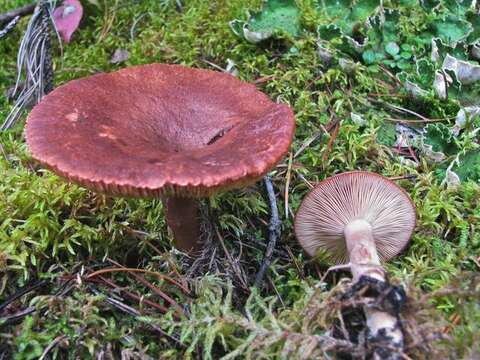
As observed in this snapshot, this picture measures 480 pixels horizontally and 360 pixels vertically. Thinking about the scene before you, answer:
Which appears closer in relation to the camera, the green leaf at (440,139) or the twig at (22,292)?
the twig at (22,292)

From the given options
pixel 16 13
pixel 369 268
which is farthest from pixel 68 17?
pixel 369 268

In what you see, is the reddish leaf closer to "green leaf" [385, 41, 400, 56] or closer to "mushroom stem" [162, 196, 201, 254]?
"mushroom stem" [162, 196, 201, 254]

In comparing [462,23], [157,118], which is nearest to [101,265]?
[157,118]

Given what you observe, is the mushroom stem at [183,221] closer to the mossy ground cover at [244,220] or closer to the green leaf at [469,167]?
the mossy ground cover at [244,220]

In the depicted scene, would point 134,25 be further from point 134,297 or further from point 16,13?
point 134,297

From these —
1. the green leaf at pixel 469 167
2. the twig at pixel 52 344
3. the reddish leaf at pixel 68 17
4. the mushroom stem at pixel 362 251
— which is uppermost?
the reddish leaf at pixel 68 17

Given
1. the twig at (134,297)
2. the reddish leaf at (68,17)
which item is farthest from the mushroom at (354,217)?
the reddish leaf at (68,17)

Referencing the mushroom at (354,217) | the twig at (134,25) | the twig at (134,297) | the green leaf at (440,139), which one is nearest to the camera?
the twig at (134,297)
